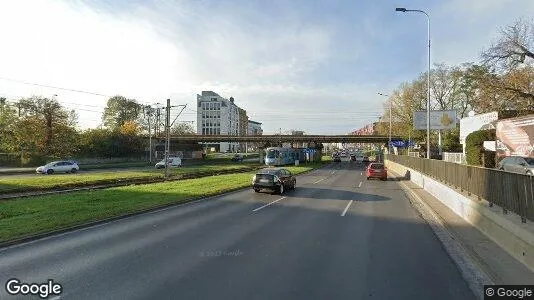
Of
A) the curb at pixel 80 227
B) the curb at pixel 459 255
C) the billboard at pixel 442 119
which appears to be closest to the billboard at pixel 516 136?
the billboard at pixel 442 119

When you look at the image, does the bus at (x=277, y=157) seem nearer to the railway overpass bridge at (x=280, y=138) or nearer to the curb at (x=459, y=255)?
the railway overpass bridge at (x=280, y=138)

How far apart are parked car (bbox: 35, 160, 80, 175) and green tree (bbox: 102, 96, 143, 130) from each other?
216 feet

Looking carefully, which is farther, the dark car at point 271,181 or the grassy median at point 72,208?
the dark car at point 271,181

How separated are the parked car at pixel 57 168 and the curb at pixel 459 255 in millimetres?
40954

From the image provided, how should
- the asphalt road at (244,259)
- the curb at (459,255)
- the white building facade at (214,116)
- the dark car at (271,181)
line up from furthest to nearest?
the white building facade at (214,116) → the dark car at (271,181) → the curb at (459,255) → the asphalt road at (244,259)

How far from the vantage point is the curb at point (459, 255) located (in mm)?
7641

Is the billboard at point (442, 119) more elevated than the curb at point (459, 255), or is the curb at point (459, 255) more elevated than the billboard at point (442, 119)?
the billboard at point (442, 119)

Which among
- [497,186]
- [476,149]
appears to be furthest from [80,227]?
[476,149]

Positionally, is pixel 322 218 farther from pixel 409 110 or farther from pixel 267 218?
pixel 409 110

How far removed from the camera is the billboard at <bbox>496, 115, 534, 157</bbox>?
32.0 meters

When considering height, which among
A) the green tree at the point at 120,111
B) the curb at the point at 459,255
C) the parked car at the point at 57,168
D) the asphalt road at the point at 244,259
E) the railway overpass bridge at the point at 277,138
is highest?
the green tree at the point at 120,111

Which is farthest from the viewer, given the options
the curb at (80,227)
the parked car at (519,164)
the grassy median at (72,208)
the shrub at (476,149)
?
the shrub at (476,149)

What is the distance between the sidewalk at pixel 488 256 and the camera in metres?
7.91

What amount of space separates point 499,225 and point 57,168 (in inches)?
1816
